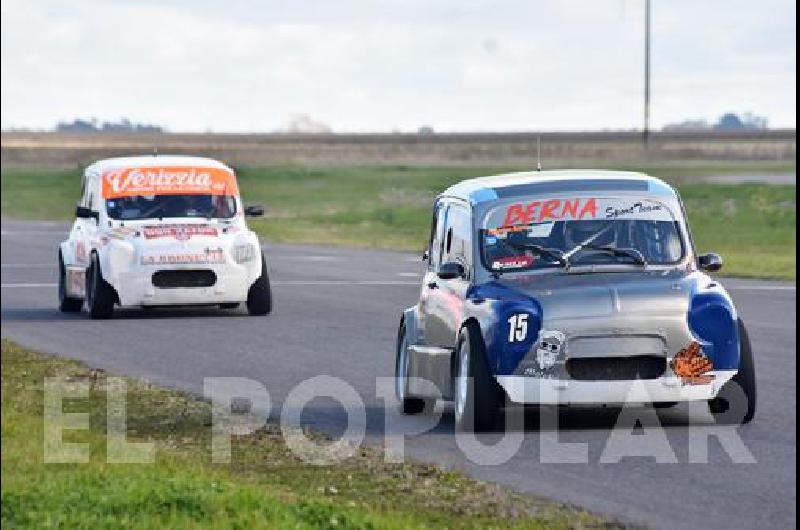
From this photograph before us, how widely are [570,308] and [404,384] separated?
7.00 feet

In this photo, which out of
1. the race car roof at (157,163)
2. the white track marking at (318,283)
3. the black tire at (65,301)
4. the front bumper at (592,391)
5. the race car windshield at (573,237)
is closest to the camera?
the front bumper at (592,391)

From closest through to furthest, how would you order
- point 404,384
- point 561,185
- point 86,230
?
point 561,185, point 404,384, point 86,230

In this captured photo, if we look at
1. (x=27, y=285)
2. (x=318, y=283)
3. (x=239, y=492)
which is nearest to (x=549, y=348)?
(x=239, y=492)

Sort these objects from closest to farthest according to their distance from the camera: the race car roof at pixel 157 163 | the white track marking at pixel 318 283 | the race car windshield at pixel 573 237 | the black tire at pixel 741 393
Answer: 1. the black tire at pixel 741 393
2. the race car windshield at pixel 573 237
3. the race car roof at pixel 157 163
4. the white track marking at pixel 318 283

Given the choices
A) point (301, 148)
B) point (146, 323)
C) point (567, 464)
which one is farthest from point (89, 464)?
point (301, 148)

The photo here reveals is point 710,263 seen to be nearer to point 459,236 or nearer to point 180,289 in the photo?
point 459,236

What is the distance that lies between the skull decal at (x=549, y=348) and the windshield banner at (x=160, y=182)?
1273 cm

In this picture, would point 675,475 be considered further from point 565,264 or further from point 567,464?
point 565,264

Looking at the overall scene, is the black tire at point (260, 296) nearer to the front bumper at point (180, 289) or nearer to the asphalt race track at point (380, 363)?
the front bumper at point (180, 289)

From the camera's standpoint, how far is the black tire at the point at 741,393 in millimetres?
14164

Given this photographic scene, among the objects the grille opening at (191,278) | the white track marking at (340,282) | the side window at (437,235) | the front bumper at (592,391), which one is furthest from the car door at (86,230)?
the front bumper at (592,391)

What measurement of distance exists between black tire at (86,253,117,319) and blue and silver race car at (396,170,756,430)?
9775mm

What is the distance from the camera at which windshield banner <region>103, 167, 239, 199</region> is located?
2578 cm

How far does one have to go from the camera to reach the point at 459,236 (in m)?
15.0
